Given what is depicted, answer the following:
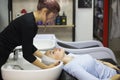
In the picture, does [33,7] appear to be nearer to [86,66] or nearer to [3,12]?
[3,12]

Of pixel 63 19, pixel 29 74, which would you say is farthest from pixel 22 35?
pixel 63 19

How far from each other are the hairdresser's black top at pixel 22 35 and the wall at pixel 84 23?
2.59m

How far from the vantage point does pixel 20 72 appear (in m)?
1.91

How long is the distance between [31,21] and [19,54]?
2.23ft

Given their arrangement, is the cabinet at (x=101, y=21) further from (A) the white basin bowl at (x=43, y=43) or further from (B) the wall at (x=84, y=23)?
(A) the white basin bowl at (x=43, y=43)

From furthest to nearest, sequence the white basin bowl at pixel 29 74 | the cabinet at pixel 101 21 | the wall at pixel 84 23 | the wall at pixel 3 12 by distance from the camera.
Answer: the cabinet at pixel 101 21 < the wall at pixel 84 23 < the wall at pixel 3 12 < the white basin bowl at pixel 29 74

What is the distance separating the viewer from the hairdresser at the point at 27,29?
192 cm

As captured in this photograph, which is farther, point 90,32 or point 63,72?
point 90,32

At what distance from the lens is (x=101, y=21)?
6238mm

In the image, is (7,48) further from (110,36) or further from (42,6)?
(110,36)

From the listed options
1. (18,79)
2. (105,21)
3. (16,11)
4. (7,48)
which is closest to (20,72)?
(18,79)

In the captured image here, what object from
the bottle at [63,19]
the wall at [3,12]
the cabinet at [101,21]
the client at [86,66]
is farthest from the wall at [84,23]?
the client at [86,66]

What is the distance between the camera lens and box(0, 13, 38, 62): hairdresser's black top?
192cm

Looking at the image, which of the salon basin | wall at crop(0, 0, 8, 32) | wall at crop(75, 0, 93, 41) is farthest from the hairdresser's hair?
wall at crop(75, 0, 93, 41)
